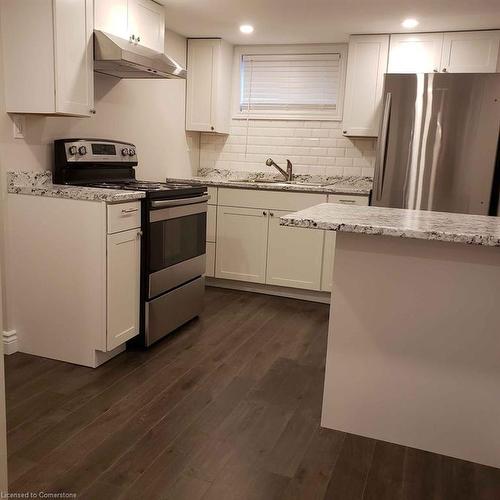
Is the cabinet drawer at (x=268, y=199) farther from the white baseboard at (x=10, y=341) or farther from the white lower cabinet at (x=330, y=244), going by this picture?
the white baseboard at (x=10, y=341)

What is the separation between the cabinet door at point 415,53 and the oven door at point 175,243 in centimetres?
189

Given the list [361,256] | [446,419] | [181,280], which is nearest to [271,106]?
[181,280]

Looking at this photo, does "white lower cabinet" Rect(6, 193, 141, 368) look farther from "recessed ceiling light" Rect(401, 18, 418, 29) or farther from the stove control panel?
"recessed ceiling light" Rect(401, 18, 418, 29)

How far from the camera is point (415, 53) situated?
3834 mm

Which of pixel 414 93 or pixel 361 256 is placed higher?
pixel 414 93

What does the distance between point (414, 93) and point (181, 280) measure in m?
2.07

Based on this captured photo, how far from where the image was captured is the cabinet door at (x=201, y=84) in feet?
14.3

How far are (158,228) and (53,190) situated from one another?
601 mm

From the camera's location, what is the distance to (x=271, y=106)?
4.61m

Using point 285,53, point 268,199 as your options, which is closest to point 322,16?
point 285,53

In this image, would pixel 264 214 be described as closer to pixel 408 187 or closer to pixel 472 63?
pixel 408 187

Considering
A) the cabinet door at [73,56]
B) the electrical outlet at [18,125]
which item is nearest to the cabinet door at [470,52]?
the cabinet door at [73,56]

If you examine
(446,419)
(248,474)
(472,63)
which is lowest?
(248,474)

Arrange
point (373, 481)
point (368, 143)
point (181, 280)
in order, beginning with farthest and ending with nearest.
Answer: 1. point (368, 143)
2. point (181, 280)
3. point (373, 481)
